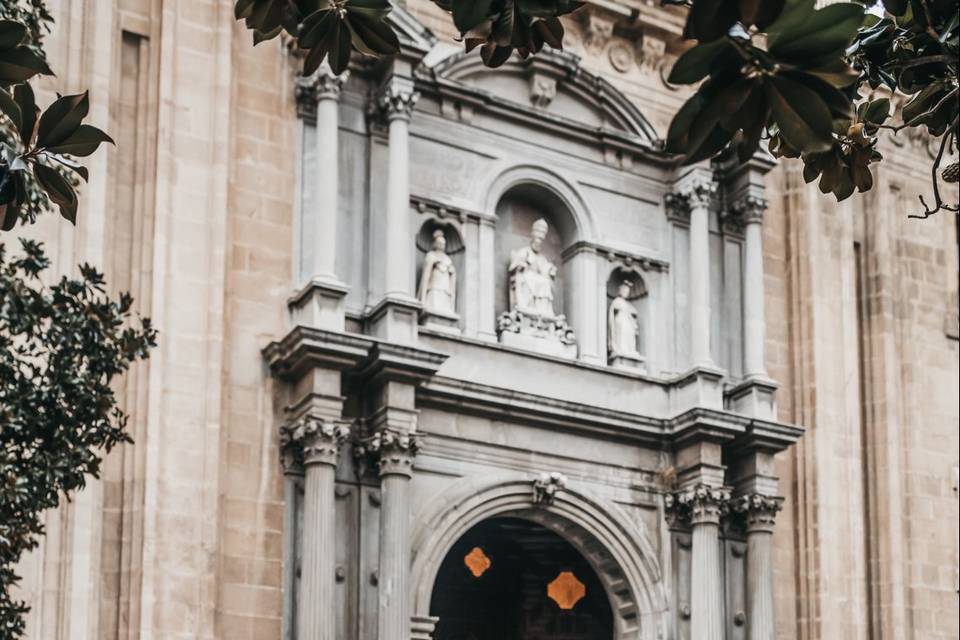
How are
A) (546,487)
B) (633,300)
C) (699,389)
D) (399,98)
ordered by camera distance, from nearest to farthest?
(399,98) → (546,487) → (699,389) → (633,300)

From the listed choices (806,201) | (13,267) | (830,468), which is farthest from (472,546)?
(13,267)

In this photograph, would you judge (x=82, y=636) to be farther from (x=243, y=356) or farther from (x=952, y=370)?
(x=952, y=370)

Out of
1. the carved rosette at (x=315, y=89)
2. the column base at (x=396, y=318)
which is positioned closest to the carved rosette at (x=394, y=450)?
the column base at (x=396, y=318)

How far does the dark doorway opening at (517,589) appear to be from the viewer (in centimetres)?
2234

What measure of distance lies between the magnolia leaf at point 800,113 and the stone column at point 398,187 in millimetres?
14234

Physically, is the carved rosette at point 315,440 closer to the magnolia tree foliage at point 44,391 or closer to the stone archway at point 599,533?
the stone archway at point 599,533

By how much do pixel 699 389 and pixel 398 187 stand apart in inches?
169

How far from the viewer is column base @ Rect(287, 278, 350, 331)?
19.1m

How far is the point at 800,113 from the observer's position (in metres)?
5.31

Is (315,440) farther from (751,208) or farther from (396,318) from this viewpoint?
(751,208)

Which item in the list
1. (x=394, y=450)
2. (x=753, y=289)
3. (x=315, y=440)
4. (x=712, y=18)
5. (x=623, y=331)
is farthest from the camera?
(x=753, y=289)

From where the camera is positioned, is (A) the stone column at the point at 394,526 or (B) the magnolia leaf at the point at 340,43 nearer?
(B) the magnolia leaf at the point at 340,43

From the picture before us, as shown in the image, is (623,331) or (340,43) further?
(623,331)

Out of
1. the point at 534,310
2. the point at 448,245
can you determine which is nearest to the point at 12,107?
the point at 448,245
